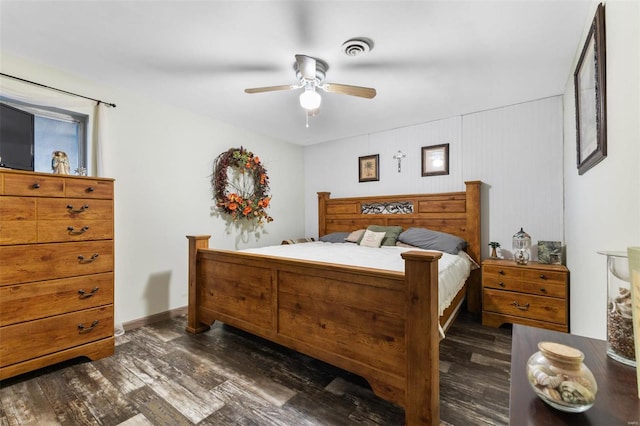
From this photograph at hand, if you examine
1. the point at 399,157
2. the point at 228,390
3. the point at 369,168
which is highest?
the point at 399,157

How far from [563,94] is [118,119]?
4529mm

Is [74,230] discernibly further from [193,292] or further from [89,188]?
[193,292]

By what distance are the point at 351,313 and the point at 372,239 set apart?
1888 millimetres

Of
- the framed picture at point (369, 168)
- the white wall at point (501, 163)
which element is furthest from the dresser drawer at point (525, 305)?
the framed picture at point (369, 168)

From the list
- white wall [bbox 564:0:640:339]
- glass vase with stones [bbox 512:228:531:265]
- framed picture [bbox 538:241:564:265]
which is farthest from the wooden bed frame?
framed picture [bbox 538:241:564:265]

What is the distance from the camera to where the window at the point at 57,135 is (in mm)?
2416

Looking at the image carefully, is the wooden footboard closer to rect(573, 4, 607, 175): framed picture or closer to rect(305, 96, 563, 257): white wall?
rect(573, 4, 607, 175): framed picture

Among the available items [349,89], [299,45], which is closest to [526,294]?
[349,89]

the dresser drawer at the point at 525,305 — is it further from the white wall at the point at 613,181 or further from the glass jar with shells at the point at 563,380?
the glass jar with shells at the point at 563,380

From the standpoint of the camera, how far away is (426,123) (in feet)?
12.4

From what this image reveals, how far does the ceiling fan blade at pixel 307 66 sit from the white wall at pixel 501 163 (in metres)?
2.22

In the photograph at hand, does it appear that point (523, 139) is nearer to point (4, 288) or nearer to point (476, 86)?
point (476, 86)

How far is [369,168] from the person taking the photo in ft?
14.1

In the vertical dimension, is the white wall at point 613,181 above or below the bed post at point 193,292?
above
